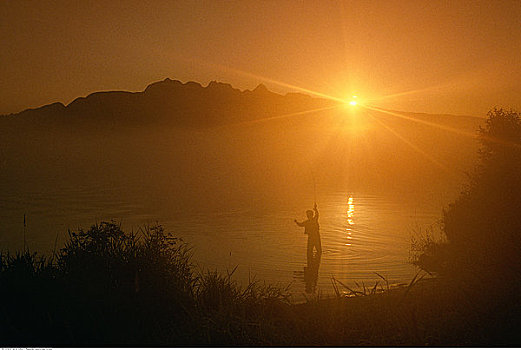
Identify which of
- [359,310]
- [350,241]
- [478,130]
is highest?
[478,130]

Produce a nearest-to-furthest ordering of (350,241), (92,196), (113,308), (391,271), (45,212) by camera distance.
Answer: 1. (113,308)
2. (391,271)
3. (350,241)
4. (45,212)
5. (92,196)

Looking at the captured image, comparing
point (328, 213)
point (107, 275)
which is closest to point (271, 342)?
point (107, 275)

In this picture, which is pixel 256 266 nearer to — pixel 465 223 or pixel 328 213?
pixel 465 223

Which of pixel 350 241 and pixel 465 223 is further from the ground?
pixel 465 223

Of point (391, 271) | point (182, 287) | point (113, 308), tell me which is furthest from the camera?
point (391, 271)

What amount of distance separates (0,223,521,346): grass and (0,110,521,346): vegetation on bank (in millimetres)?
16

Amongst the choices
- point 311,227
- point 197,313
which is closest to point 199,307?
point 197,313

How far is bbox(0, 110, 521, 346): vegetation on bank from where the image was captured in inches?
247

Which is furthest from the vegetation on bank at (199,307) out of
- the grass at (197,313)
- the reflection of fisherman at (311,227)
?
the reflection of fisherman at (311,227)

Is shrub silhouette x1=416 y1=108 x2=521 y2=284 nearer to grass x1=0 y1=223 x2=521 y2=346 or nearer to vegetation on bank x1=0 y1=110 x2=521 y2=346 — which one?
vegetation on bank x1=0 y1=110 x2=521 y2=346

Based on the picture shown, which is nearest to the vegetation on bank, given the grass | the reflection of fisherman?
the grass

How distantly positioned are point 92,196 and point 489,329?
110 meters

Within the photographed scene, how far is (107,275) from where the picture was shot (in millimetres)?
9047

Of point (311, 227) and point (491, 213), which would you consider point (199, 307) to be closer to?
point (491, 213)
